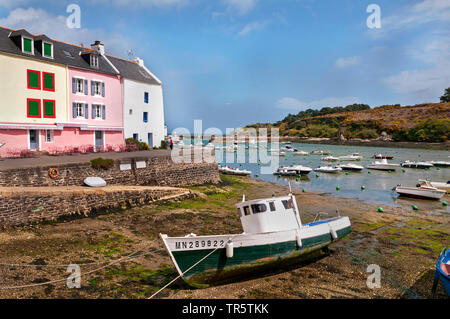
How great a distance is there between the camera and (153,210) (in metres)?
20.4

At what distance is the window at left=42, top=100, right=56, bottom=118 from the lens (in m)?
26.9

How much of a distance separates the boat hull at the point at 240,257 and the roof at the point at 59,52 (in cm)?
2440

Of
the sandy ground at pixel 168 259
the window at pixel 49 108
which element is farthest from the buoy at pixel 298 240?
the window at pixel 49 108

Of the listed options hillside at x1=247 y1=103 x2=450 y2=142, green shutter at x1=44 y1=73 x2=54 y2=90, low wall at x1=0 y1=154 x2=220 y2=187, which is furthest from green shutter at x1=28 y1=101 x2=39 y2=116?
hillside at x1=247 y1=103 x2=450 y2=142

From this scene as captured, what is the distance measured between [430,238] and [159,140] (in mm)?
31163

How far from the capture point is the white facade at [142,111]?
35.0 meters

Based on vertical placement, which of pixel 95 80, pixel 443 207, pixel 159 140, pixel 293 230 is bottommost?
pixel 443 207

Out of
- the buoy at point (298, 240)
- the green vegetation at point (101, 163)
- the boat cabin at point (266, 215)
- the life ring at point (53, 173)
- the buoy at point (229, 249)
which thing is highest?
the green vegetation at point (101, 163)

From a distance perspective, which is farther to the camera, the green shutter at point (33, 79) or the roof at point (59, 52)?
the green shutter at point (33, 79)

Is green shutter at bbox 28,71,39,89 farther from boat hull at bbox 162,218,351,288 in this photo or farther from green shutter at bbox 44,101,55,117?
boat hull at bbox 162,218,351,288

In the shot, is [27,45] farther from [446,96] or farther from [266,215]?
[446,96]

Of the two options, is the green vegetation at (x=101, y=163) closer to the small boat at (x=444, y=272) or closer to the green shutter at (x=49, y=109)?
the green shutter at (x=49, y=109)
